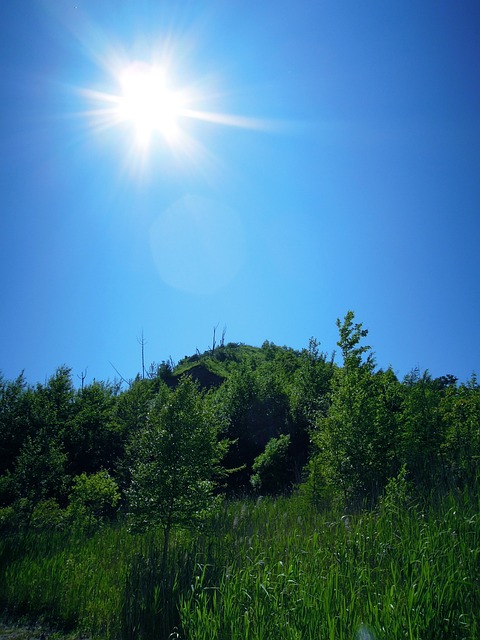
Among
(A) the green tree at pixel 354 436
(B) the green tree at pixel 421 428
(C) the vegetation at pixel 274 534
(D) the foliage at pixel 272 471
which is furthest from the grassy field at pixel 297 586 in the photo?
(D) the foliage at pixel 272 471

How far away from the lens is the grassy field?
136 inches

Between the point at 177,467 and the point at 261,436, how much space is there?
22.5m

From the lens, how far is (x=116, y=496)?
60.0 feet

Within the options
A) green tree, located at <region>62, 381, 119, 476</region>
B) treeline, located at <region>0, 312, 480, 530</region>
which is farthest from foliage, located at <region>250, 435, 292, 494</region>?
green tree, located at <region>62, 381, 119, 476</region>

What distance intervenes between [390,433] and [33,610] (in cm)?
1187

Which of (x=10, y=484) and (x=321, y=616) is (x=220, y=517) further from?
(x=10, y=484)

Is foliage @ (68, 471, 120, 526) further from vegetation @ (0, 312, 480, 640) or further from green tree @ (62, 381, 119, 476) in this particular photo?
green tree @ (62, 381, 119, 476)

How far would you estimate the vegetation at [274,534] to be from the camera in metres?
3.90

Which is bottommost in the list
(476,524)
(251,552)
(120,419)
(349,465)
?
(251,552)

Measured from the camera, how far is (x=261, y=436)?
106ft

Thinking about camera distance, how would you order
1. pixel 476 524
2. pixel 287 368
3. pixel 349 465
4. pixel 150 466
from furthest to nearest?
pixel 287 368, pixel 349 465, pixel 150 466, pixel 476 524

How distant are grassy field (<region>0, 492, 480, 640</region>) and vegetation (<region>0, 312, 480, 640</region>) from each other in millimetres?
29

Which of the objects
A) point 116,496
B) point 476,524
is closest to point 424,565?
point 476,524

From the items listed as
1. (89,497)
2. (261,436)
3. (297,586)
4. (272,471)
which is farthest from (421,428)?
(261,436)
